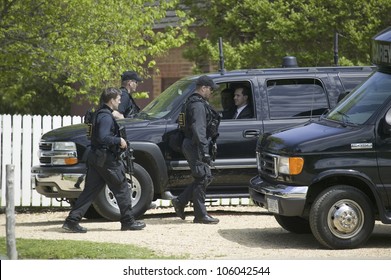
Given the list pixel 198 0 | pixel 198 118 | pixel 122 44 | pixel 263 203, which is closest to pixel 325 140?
pixel 263 203

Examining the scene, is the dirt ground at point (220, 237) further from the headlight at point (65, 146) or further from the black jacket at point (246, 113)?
Answer: the black jacket at point (246, 113)

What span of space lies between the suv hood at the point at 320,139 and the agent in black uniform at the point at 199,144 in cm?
173

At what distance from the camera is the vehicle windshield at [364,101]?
41.7 feet

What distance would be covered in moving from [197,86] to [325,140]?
2657 mm

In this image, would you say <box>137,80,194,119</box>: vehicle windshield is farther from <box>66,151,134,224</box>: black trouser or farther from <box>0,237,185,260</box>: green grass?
<box>0,237,185,260</box>: green grass

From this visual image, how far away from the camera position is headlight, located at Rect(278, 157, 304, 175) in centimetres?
1249

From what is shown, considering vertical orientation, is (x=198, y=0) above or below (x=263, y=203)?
above

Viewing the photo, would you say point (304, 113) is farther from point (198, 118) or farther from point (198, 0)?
point (198, 0)

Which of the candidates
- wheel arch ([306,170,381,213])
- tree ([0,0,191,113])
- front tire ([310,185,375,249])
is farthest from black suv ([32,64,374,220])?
tree ([0,0,191,113])

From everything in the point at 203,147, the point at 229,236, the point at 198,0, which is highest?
the point at 198,0

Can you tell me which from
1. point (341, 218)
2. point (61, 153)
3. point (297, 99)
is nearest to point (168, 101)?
point (61, 153)

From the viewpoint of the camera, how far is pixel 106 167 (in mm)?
13820

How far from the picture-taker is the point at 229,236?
1354 centimetres
